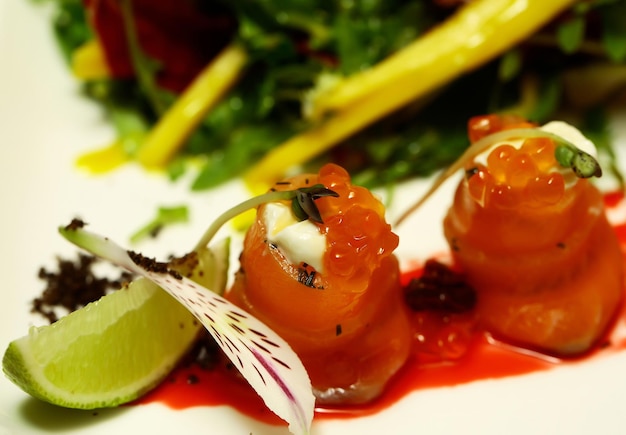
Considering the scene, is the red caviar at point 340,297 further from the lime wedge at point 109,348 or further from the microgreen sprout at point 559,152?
the microgreen sprout at point 559,152

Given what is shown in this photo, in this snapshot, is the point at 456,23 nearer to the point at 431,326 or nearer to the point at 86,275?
the point at 431,326

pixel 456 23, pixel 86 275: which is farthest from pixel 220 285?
pixel 456 23

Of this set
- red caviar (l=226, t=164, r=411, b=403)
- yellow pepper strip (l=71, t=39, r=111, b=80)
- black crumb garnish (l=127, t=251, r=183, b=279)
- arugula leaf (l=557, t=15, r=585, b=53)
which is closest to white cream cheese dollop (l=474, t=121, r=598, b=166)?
red caviar (l=226, t=164, r=411, b=403)

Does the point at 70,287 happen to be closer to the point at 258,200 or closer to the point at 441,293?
the point at 258,200

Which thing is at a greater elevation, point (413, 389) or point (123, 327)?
point (123, 327)

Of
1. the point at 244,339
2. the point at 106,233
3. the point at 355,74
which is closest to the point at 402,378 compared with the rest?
the point at 244,339
